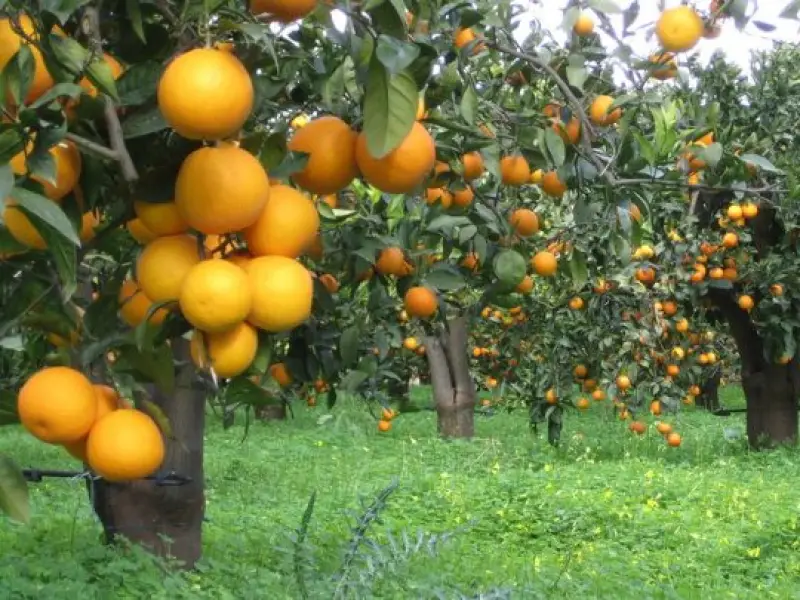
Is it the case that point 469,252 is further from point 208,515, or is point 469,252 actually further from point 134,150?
point 208,515

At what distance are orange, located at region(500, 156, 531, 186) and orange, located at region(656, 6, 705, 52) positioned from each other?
0.33m

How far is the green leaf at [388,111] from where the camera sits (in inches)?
38.1

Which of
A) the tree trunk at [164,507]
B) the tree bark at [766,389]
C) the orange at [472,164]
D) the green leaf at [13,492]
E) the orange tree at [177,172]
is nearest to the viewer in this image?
the orange tree at [177,172]

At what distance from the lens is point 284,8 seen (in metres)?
1.04

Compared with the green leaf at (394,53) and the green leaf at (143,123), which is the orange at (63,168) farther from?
the green leaf at (394,53)

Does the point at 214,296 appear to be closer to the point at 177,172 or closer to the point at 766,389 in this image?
the point at 177,172

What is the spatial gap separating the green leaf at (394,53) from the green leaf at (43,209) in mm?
295

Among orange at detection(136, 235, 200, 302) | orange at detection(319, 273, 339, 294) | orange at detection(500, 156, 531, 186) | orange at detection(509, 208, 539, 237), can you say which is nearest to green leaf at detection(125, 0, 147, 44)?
orange at detection(136, 235, 200, 302)

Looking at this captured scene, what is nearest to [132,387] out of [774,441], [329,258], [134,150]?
[134,150]

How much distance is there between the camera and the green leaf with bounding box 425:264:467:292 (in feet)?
7.29

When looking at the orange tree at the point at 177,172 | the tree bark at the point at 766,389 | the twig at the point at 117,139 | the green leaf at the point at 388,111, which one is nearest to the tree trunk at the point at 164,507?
the orange tree at the point at 177,172

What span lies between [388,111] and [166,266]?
0.25m

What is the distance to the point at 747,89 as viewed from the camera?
842 cm

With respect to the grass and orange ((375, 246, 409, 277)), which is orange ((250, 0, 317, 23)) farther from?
the grass
